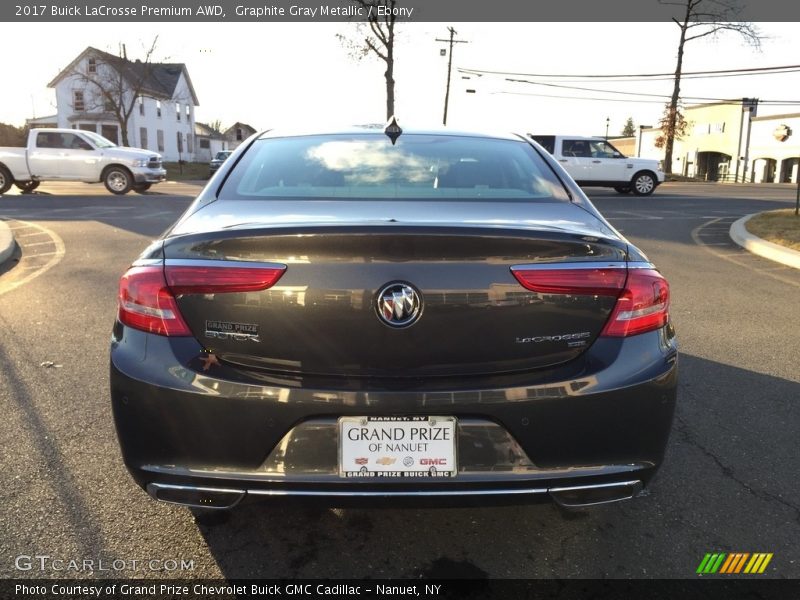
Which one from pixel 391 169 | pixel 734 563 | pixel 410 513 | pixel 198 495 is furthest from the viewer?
pixel 391 169

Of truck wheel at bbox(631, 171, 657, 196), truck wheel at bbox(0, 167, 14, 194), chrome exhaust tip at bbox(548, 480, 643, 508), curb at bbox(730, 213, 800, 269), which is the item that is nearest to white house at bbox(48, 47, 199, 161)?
truck wheel at bbox(0, 167, 14, 194)

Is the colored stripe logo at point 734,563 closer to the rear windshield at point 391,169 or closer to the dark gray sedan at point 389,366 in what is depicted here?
the dark gray sedan at point 389,366

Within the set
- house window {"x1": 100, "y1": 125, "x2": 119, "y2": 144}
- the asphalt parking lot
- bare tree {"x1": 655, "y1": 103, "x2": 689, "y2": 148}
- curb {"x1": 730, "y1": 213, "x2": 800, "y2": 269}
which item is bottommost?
the asphalt parking lot

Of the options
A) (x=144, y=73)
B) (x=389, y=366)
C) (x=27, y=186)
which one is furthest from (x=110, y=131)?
(x=389, y=366)

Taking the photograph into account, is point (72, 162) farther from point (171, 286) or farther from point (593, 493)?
point (593, 493)

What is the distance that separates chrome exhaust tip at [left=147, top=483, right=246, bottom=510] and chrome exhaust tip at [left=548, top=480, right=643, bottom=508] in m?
0.99

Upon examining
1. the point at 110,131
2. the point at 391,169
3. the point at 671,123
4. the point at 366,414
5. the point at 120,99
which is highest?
the point at 120,99

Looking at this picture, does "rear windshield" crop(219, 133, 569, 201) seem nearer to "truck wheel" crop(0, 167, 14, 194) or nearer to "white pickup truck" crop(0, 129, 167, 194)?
"white pickup truck" crop(0, 129, 167, 194)

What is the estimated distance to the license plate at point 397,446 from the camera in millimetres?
1953

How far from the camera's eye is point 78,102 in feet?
153

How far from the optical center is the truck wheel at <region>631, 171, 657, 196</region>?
68.4 ft

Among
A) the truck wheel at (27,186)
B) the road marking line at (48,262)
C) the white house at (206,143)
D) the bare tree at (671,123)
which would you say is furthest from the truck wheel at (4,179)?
the white house at (206,143)

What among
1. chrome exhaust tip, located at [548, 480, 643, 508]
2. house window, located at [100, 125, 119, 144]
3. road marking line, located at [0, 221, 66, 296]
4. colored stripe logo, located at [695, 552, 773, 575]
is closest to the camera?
chrome exhaust tip, located at [548, 480, 643, 508]

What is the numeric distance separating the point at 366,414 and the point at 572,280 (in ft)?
2.45
